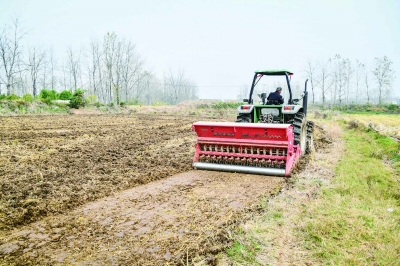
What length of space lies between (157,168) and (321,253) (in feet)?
15.3

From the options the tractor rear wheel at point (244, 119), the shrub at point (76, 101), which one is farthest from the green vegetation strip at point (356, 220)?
the shrub at point (76, 101)

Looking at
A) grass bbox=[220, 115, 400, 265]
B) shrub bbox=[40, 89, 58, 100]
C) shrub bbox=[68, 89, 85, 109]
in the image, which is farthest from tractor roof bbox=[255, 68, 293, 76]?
shrub bbox=[40, 89, 58, 100]

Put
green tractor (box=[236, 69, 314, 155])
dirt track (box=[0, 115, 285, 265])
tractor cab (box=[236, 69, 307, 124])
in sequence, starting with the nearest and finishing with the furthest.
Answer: dirt track (box=[0, 115, 285, 265]) → green tractor (box=[236, 69, 314, 155]) → tractor cab (box=[236, 69, 307, 124])

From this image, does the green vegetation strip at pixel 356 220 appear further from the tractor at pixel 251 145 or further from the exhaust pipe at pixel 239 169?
the tractor at pixel 251 145

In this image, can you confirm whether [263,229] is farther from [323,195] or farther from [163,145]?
[163,145]

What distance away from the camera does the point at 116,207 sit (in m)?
4.92

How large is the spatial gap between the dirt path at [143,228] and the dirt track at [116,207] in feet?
0.04

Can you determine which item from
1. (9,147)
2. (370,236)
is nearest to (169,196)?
(370,236)

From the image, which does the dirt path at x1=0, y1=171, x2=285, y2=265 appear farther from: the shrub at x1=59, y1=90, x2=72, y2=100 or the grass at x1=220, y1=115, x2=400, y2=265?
the shrub at x1=59, y1=90, x2=72, y2=100

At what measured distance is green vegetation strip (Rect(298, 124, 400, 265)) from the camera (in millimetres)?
3418

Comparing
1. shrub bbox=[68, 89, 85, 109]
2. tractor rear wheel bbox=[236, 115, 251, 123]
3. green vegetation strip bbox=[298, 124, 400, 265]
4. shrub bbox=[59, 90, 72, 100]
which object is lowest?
green vegetation strip bbox=[298, 124, 400, 265]

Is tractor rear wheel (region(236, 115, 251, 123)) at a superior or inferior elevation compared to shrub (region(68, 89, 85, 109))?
inferior

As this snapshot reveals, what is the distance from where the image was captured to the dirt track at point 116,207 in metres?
3.53

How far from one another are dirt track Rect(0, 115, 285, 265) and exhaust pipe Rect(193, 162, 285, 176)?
13 cm
